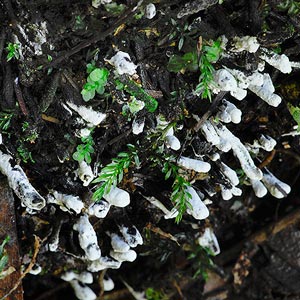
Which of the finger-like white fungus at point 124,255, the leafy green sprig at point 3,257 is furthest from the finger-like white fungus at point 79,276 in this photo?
the leafy green sprig at point 3,257

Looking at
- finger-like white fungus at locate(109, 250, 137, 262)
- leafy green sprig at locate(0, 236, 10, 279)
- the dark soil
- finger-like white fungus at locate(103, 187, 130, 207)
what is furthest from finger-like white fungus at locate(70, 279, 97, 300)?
finger-like white fungus at locate(103, 187, 130, 207)

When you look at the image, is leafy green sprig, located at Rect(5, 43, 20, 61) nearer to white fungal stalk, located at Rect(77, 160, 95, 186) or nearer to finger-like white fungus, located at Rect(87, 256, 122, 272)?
white fungal stalk, located at Rect(77, 160, 95, 186)

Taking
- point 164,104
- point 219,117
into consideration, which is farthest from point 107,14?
point 219,117

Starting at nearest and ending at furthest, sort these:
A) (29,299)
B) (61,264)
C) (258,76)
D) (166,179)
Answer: (258,76) → (166,179) → (61,264) → (29,299)

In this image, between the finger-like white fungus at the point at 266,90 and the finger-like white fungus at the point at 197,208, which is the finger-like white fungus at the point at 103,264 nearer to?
the finger-like white fungus at the point at 197,208

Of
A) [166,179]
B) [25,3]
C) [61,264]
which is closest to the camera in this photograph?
[25,3]

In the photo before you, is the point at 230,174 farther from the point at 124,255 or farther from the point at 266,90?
the point at 124,255

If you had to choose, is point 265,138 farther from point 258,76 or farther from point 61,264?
point 61,264
